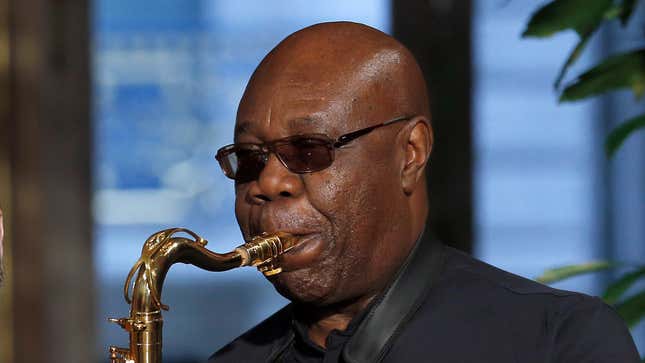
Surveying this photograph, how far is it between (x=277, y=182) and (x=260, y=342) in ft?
0.90

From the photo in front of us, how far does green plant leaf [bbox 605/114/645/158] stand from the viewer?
1.82 m

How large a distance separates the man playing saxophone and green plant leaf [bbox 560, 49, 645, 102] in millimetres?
494

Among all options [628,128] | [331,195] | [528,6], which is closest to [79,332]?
[528,6]

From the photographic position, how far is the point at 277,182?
1314 mm

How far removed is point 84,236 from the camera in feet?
11.3

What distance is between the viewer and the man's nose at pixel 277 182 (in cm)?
131

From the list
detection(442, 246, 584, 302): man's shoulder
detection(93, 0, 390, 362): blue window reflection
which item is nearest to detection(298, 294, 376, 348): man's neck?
detection(442, 246, 584, 302): man's shoulder

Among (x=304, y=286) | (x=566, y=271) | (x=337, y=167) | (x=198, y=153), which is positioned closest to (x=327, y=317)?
(x=304, y=286)

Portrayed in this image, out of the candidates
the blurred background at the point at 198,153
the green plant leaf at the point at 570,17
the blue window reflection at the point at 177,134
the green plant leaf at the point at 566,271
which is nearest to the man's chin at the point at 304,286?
the green plant leaf at the point at 566,271

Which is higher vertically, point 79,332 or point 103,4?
point 103,4

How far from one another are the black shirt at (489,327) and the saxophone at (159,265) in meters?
0.15

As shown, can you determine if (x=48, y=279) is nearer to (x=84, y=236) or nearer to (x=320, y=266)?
(x=84, y=236)

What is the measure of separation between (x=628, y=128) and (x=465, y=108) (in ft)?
4.71

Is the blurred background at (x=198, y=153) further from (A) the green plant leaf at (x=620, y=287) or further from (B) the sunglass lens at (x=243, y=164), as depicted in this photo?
(B) the sunglass lens at (x=243, y=164)
